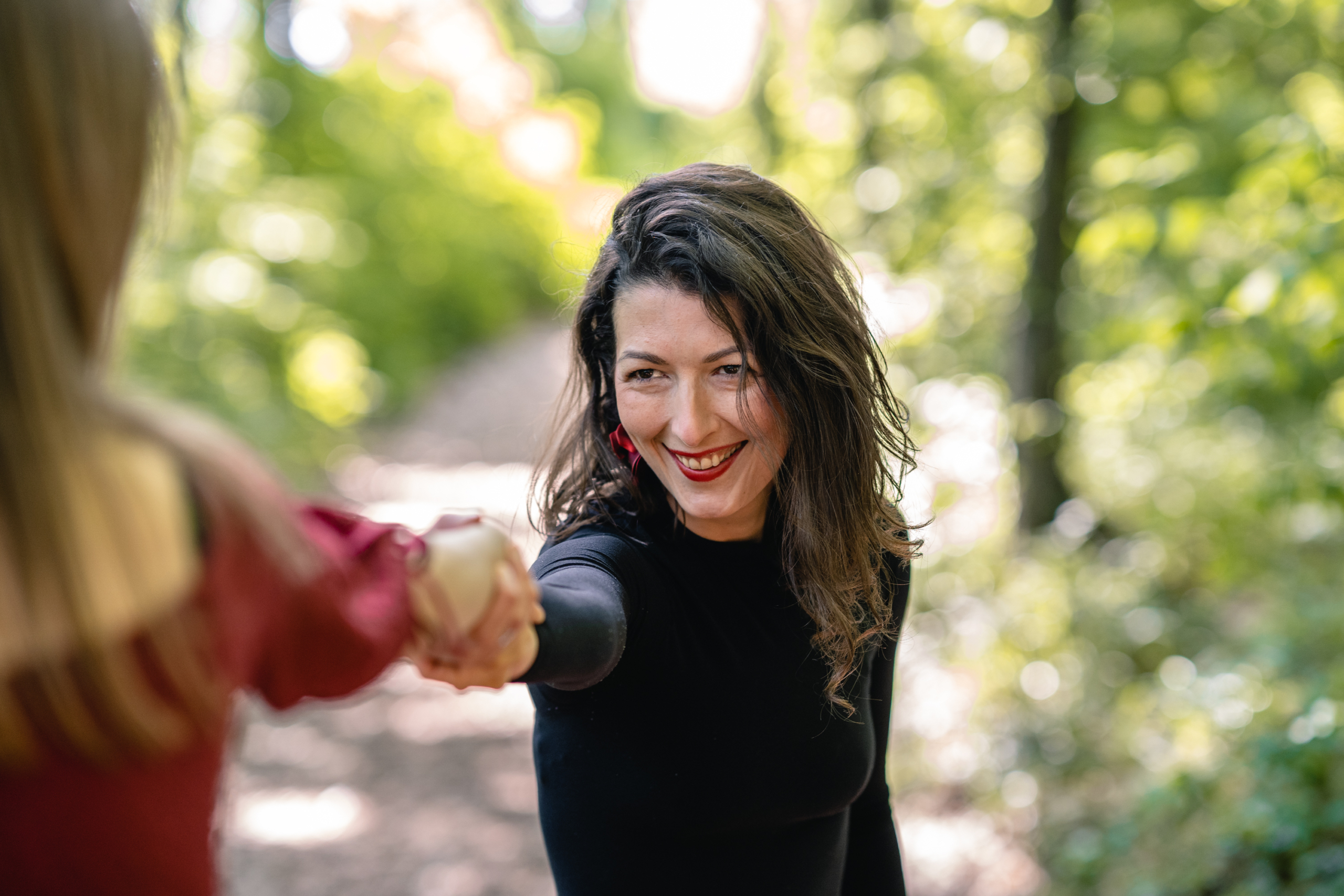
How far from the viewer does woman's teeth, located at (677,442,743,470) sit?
1743mm

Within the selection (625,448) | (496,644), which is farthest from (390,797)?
(496,644)

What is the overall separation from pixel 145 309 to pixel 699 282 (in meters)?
7.00

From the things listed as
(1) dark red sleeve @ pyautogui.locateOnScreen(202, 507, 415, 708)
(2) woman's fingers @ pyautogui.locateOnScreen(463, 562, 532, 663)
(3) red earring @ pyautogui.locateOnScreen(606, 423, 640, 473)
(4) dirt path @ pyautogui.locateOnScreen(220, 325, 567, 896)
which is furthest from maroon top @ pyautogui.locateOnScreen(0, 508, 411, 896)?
(4) dirt path @ pyautogui.locateOnScreen(220, 325, 567, 896)

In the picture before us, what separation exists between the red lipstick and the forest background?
21.0 inches

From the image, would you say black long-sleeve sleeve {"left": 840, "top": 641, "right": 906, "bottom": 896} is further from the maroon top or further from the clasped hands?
the maroon top

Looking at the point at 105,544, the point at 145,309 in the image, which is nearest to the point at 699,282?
the point at 105,544

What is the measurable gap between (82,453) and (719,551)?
1.15 m

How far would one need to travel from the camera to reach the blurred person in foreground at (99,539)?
2.65 feet

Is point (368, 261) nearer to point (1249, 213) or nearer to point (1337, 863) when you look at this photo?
point (1249, 213)

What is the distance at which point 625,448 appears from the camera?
1.89 m

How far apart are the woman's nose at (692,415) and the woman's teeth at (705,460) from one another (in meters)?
0.03

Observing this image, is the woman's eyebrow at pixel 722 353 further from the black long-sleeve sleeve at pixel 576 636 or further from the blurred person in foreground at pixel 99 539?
the blurred person in foreground at pixel 99 539

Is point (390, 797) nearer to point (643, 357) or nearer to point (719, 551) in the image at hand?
point (719, 551)

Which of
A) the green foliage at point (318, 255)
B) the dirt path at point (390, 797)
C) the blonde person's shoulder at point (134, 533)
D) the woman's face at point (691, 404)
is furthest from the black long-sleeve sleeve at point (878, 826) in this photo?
the dirt path at point (390, 797)
